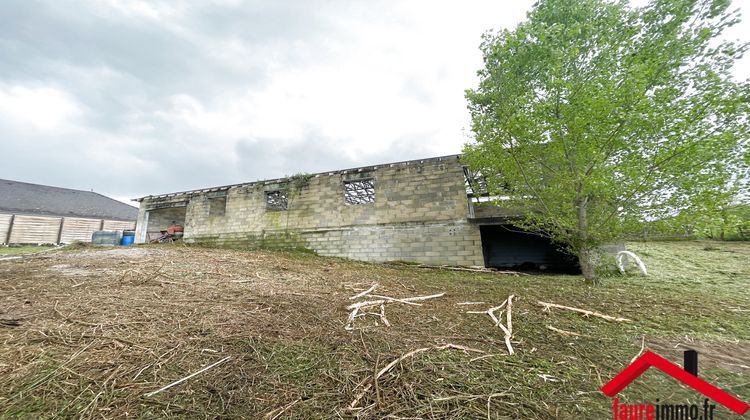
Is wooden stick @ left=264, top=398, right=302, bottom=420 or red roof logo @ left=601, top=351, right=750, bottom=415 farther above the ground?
red roof logo @ left=601, top=351, right=750, bottom=415

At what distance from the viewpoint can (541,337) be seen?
254cm

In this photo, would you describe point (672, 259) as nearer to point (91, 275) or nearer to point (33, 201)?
point (91, 275)

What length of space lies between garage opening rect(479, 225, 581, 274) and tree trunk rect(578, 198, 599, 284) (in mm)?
4905

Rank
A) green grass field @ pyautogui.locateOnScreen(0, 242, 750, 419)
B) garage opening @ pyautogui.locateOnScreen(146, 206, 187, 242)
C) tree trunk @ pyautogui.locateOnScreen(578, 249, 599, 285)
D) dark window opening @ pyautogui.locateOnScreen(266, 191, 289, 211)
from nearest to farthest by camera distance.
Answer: green grass field @ pyautogui.locateOnScreen(0, 242, 750, 419) < tree trunk @ pyautogui.locateOnScreen(578, 249, 599, 285) < dark window opening @ pyautogui.locateOnScreen(266, 191, 289, 211) < garage opening @ pyautogui.locateOnScreen(146, 206, 187, 242)

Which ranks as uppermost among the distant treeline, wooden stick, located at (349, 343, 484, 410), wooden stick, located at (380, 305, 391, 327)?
the distant treeline

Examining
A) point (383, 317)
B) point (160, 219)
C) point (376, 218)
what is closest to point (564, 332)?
point (383, 317)

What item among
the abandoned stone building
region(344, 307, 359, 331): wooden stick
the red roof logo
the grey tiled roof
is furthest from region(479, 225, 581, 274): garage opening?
the grey tiled roof

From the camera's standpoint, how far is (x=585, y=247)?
5086 millimetres

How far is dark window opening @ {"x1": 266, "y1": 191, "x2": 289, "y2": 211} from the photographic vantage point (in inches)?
434

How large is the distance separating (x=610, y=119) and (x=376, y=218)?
6.64 m

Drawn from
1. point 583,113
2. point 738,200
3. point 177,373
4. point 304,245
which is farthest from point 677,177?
point 304,245

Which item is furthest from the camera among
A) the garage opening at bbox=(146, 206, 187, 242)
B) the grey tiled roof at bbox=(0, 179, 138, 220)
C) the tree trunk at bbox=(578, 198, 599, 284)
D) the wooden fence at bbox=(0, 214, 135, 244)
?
the grey tiled roof at bbox=(0, 179, 138, 220)

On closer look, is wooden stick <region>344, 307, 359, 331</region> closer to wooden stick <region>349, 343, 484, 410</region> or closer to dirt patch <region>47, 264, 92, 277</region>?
wooden stick <region>349, 343, 484, 410</region>

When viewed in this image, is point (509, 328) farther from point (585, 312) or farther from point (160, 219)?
point (160, 219)
